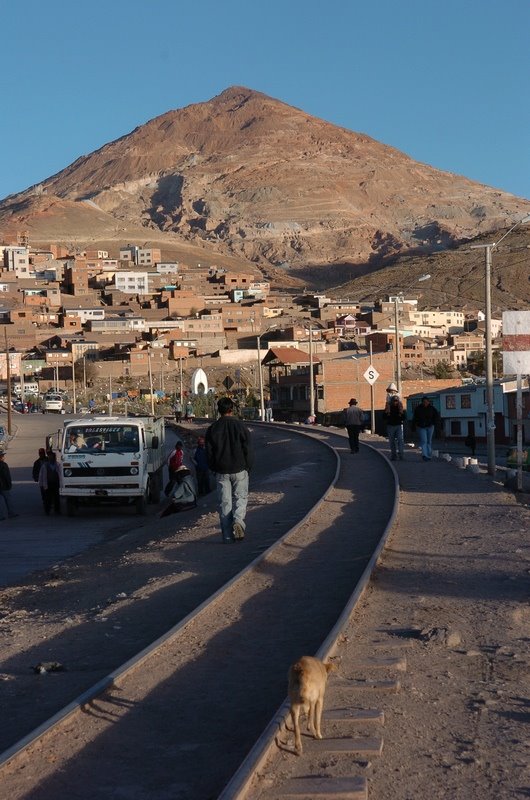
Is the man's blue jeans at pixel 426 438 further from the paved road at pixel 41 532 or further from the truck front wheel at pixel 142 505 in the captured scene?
the truck front wheel at pixel 142 505

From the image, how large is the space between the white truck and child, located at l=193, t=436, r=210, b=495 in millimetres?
2334

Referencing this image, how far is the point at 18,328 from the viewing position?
15475cm

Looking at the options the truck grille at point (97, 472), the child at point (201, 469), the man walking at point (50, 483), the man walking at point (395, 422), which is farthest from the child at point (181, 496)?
the man walking at point (395, 422)

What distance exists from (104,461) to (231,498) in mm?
9098

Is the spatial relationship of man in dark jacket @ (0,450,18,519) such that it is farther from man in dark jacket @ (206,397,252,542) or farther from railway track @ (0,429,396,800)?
railway track @ (0,429,396,800)

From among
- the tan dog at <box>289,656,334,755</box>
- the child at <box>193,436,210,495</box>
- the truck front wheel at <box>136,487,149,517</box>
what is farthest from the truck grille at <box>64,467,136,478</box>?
the tan dog at <box>289,656,334,755</box>

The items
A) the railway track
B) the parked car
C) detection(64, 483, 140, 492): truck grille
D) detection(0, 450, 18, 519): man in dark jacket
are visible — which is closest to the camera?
the railway track

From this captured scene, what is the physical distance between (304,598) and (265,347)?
125 metres

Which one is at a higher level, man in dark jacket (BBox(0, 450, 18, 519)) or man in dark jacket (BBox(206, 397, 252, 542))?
man in dark jacket (BBox(206, 397, 252, 542))

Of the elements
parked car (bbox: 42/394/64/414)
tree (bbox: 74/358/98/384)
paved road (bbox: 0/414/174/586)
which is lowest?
paved road (bbox: 0/414/174/586)

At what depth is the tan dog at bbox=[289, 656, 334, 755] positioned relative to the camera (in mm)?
5688

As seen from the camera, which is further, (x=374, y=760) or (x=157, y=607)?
(x=157, y=607)

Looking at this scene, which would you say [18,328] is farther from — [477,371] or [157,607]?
[157,607]

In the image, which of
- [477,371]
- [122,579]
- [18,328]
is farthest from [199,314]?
[122,579]
